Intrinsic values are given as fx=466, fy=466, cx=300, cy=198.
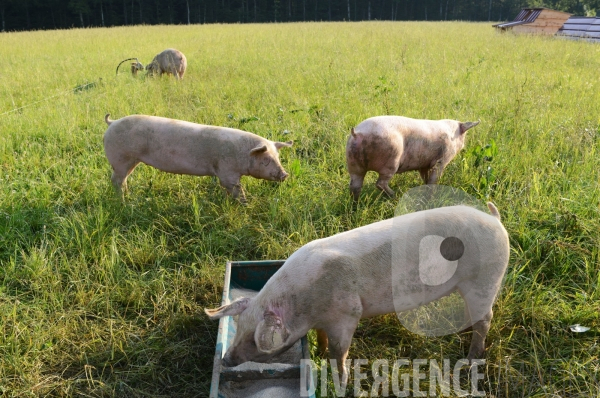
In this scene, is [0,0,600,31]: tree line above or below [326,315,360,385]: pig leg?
above

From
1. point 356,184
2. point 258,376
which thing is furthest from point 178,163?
point 258,376

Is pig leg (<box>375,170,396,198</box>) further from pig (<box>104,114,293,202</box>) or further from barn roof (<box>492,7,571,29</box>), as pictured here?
barn roof (<box>492,7,571,29</box>)

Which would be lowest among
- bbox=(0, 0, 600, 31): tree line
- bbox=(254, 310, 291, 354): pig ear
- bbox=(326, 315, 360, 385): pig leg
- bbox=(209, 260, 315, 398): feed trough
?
bbox=(209, 260, 315, 398): feed trough

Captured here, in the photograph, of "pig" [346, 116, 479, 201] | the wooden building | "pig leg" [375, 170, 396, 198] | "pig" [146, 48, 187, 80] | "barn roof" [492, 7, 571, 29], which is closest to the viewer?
"pig" [346, 116, 479, 201]

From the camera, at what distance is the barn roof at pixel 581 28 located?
623 inches

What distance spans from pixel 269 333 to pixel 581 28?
19514 millimetres

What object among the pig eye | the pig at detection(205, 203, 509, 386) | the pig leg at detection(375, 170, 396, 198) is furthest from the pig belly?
the pig eye

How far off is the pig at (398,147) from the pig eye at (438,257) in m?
1.64

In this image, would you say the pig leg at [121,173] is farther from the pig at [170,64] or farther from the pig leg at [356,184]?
the pig at [170,64]

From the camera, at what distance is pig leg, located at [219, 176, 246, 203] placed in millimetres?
4391

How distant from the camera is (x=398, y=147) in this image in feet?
13.0

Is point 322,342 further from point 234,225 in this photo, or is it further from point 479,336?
point 234,225

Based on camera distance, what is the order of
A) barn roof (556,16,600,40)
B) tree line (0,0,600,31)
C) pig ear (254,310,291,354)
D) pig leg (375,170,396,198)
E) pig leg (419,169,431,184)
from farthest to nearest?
tree line (0,0,600,31), barn roof (556,16,600,40), pig leg (419,169,431,184), pig leg (375,170,396,198), pig ear (254,310,291,354)

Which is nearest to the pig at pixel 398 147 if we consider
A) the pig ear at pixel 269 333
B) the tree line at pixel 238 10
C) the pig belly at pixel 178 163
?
the pig belly at pixel 178 163
